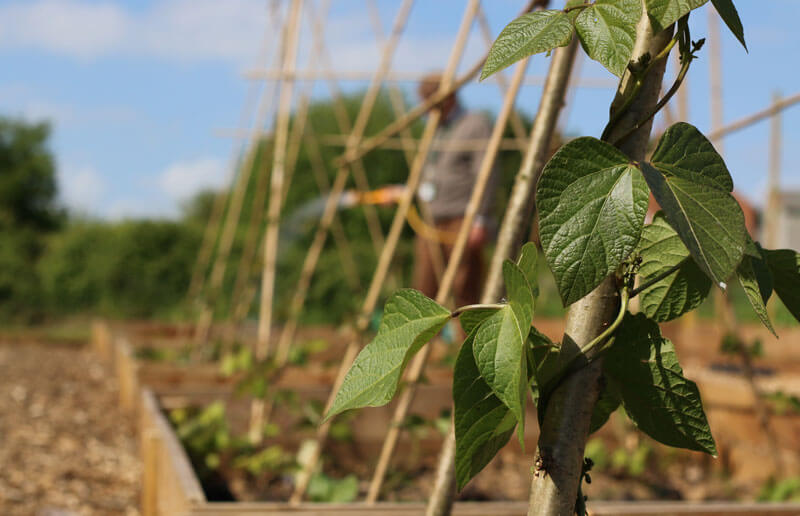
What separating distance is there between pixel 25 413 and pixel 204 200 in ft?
72.8

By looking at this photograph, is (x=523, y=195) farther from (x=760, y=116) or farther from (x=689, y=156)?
(x=760, y=116)

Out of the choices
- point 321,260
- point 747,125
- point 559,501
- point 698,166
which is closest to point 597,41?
point 698,166

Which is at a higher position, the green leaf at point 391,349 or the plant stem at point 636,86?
the plant stem at point 636,86

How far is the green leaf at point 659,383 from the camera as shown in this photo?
582 mm

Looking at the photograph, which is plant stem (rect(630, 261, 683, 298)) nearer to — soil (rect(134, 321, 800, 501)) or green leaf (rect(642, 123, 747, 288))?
green leaf (rect(642, 123, 747, 288))

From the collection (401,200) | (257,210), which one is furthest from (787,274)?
(257,210)

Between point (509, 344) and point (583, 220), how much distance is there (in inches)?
3.6

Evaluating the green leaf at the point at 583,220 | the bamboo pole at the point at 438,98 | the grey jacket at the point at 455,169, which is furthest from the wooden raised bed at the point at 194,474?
the grey jacket at the point at 455,169

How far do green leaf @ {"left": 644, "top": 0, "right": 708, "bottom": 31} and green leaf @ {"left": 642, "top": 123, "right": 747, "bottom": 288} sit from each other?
0.06 m

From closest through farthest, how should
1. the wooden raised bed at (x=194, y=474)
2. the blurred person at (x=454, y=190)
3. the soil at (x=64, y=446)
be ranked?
the wooden raised bed at (x=194, y=474) → the soil at (x=64, y=446) → the blurred person at (x=454, y=190)

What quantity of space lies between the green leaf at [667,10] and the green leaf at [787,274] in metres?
0.20

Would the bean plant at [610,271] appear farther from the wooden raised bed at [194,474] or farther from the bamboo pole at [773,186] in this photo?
the bamboo pole at [773,186]

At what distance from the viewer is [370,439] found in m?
2.92

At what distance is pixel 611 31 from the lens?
512 mm
